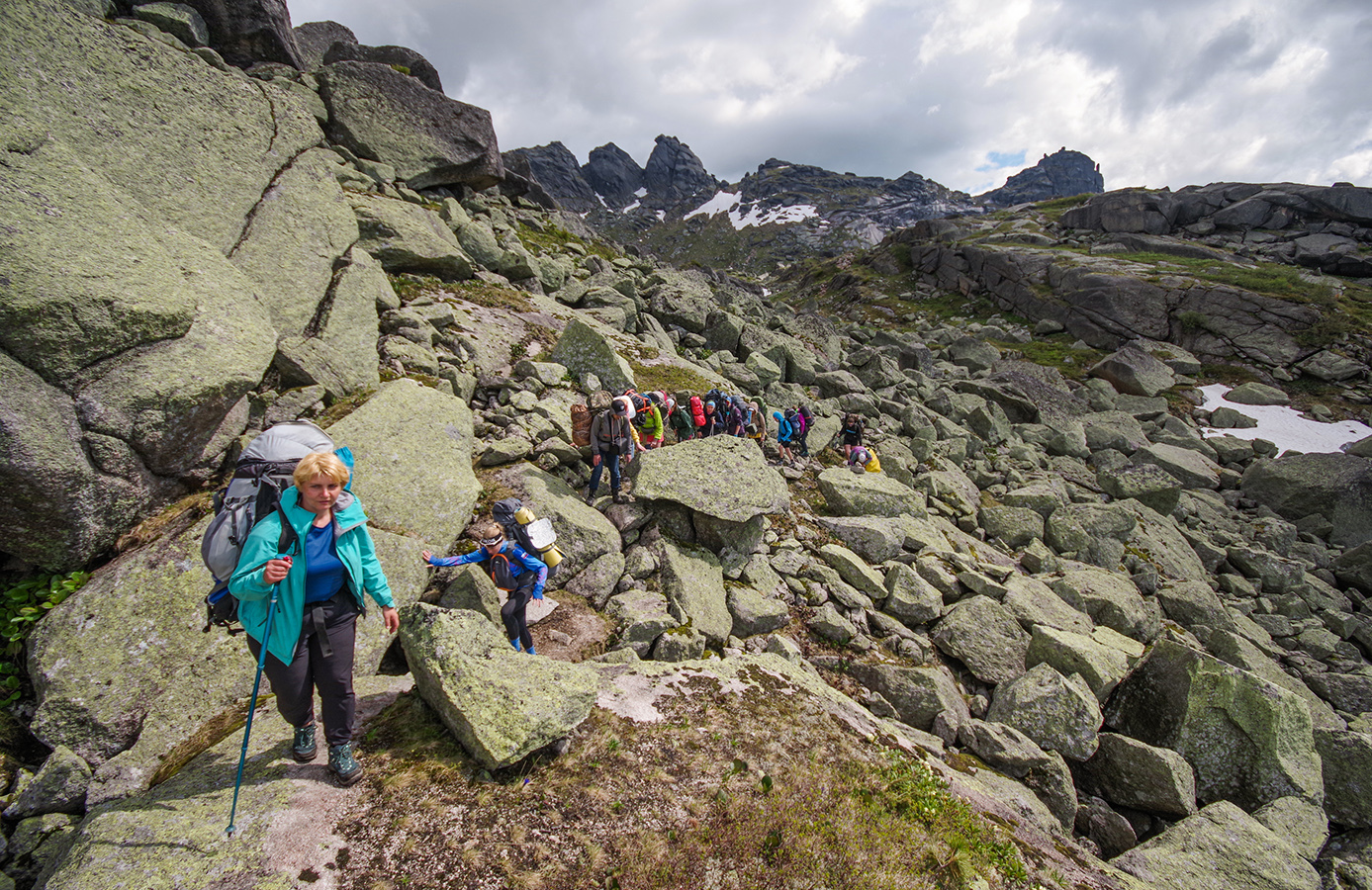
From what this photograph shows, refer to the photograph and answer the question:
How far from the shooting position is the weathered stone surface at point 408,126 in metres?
25.1

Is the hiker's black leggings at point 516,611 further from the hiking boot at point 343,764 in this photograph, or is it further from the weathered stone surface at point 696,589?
the weathered stone surface at point 696,589

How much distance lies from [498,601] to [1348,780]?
18137 mm

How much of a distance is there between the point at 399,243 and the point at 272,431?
16025 mm

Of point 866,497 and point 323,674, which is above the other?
point 866,497

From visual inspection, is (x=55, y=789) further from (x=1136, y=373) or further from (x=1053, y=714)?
(x=1136, y=373)

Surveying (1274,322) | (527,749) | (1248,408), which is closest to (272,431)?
(527,749)

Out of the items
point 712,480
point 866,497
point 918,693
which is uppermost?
point 712,480

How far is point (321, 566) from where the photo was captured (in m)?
4.77

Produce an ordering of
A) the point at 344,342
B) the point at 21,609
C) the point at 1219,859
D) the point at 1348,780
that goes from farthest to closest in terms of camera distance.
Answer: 1. the point at 344,342
2. the point at 1348,780
3. the point at 1219,859
4. the point at 21,609

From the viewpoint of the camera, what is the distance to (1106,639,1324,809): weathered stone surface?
9688mm

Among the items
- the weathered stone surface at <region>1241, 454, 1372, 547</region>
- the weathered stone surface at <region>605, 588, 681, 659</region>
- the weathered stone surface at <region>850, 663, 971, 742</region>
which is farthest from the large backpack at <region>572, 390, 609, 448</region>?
the weathered stone surface at <region>1241, 454, 1372, 547</region>

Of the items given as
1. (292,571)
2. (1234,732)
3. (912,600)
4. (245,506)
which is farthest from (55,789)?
(1234,732)

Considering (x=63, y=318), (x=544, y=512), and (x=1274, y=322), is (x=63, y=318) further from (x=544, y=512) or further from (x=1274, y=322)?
(x=1274, y=322)

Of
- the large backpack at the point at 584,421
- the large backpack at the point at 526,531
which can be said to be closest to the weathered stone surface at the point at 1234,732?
the large backpack at the point at 526,531
